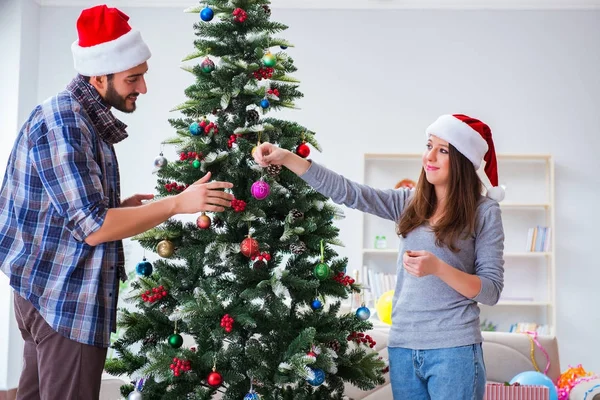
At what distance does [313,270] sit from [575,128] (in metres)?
4.78

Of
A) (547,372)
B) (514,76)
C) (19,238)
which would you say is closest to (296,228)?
(19,238)

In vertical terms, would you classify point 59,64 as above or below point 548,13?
below

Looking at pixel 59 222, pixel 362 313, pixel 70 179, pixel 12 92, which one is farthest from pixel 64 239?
pixel 12 92

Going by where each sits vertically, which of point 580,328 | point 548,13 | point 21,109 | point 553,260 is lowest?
point 580,328

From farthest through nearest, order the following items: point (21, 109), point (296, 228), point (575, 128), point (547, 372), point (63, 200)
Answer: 1. point (575, 128)
2. point (21, 109)
3. point (547, 372)
4. point (296, 228)
5. point (63, 200)

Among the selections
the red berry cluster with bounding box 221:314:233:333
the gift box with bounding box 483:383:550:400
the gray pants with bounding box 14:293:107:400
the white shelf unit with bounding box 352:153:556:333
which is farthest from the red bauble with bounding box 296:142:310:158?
the white shelf unit with bounding box 352:153:556:333

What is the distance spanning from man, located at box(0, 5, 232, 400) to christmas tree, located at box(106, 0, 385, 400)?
0.32 m

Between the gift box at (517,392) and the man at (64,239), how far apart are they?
1.77 metres

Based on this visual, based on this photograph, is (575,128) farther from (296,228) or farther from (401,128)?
(296,228)

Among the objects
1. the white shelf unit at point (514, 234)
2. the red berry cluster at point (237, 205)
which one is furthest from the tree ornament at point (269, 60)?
the white shelf unit at point (514, 234)

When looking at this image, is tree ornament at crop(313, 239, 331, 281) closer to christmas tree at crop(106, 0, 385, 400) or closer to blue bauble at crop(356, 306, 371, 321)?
christmas tree at crop(106, 0, 385, 400)

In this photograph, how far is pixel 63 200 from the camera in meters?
1.77

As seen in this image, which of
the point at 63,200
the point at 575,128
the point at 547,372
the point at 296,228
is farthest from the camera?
the point at 575,128

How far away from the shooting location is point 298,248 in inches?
86.0
